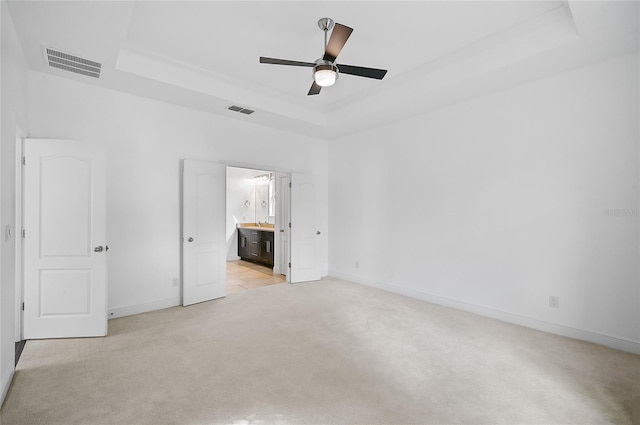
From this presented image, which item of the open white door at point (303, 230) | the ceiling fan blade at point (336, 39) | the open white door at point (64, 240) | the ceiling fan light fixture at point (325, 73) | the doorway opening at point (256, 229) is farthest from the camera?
the doorway opening at point (256, 229)

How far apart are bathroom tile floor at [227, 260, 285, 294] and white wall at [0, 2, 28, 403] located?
2.91m

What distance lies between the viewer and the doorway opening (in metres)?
6.12

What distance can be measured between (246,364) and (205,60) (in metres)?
3.37

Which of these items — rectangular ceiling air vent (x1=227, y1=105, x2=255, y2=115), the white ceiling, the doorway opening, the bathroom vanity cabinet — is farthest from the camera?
the bathroom vanity cabinet

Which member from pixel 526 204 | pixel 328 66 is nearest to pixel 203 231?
pixel 328 66

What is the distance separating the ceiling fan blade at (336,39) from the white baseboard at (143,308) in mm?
3736

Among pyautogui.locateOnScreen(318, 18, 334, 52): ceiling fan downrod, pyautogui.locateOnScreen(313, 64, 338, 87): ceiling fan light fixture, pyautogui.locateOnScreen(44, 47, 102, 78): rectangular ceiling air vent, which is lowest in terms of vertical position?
pyautogui.locateOnScreen(313, 64, 338, 87): ceiling fan light fixture

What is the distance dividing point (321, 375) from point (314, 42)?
3.25 meters

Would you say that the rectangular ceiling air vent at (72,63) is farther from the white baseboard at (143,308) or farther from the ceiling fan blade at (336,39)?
the white baseboard at (143,308)

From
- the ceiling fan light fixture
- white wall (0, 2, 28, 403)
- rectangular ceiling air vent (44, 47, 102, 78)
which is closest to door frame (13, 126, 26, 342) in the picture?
white wall (0, 2, 28, 403)

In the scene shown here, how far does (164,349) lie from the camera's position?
9.68 feet

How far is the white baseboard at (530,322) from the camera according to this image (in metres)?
3.02

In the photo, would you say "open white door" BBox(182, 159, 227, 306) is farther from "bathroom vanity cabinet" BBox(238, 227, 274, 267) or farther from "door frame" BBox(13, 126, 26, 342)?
"bathroom vanity cabinet" BBox(238, 227, 274, 267)

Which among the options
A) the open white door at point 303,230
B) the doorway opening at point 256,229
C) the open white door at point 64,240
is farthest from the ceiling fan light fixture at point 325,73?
the open white door at point 303,230
